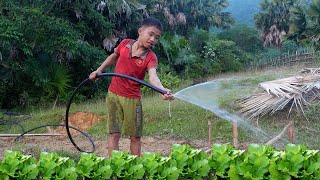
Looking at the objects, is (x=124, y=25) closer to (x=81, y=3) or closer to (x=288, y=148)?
(x=81, y=3)

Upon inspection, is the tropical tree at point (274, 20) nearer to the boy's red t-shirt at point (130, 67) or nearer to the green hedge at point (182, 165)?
the boy's red t-shirt at point (130, 67)

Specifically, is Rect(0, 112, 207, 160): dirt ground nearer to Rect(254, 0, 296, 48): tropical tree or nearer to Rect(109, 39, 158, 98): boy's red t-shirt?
Rect(109, 39, 158, 98): boy's red t-shirt

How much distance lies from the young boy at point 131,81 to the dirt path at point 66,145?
66.4 inches

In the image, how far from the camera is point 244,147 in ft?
21.1

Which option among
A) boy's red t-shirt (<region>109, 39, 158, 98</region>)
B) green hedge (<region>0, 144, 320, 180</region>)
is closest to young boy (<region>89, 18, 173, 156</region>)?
boy's red t-shirt (<region>109, 39, 158, 98</region>)

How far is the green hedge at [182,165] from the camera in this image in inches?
128

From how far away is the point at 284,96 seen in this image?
750cm

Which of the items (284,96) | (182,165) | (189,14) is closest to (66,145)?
(284,96)

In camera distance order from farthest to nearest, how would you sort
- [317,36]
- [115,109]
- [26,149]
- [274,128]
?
1. [317,36]
2. [274,128]
3. [26,149]
4. [115,109]

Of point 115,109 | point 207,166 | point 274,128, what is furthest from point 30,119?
point 207,166

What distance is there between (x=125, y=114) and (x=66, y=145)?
10.3 ft

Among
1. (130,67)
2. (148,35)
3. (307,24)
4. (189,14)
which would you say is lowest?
(130,67)

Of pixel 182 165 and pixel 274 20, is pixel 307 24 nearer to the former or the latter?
pixel 274 20

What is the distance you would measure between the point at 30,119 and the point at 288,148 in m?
8.38
